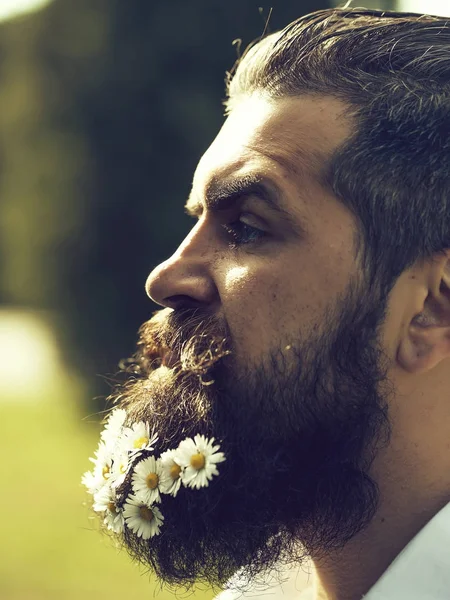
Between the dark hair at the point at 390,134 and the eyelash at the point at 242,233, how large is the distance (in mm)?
289

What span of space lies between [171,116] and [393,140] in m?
16.7

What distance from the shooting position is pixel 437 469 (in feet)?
9.77

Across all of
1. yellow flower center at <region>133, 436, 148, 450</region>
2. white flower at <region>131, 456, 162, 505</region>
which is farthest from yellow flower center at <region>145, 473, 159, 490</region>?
yellow flower center at <region>133, 436, 148, 450</region>

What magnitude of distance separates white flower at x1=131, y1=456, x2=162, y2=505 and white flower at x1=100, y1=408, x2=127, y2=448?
208mm

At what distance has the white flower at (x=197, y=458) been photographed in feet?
9.29

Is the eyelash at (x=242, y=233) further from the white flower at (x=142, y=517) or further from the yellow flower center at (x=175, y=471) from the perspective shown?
the white flower at (x=142, y=517)

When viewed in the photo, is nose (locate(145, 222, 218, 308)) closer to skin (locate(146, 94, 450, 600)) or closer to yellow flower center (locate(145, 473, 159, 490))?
skin (locate(146, 94, 450, 600))

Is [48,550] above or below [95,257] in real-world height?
below

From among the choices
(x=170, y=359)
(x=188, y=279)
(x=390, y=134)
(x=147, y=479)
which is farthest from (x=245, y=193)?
(x=147, y=479)

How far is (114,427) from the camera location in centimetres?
312

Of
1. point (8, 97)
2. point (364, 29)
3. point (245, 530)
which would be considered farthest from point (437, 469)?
point (8, 97)

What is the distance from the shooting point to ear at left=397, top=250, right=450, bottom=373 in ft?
9.59

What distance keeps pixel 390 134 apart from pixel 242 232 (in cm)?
59

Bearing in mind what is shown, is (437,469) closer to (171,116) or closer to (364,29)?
(364,29)
